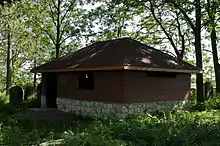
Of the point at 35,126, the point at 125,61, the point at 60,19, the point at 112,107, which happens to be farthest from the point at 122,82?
the point at 60,19

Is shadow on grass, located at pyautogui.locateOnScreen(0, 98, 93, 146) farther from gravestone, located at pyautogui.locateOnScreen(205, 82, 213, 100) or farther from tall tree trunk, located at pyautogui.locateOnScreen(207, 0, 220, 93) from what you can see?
tall tree trunk, located at pyautogui.locateOnScreen(207, 0, 220, 93)

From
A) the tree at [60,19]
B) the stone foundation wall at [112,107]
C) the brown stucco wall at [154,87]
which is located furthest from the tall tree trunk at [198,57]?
the tree at [60,19]

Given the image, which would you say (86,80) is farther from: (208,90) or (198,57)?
(208,90)

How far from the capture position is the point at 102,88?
12750 mm

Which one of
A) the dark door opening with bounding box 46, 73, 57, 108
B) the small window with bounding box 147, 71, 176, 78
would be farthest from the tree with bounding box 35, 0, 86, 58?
the small window with bounding box 147, 71, 176, 78

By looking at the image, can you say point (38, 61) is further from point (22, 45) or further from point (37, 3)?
point (37, 3)

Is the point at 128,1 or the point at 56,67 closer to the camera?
the point at 56,67

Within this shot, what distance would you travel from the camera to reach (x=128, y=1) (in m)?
17.4

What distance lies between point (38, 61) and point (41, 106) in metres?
17.3

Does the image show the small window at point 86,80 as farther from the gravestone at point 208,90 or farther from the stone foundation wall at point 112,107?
the gravestone at point 208,90

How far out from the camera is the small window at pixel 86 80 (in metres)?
14.0

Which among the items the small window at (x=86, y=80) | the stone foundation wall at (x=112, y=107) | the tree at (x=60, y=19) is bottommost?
the stone foundation wall at (x=112, y=107)

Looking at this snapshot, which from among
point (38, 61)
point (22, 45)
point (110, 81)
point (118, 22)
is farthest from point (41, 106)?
point (38, 61)

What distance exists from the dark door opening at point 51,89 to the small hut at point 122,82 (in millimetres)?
1549
